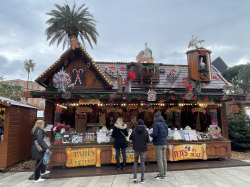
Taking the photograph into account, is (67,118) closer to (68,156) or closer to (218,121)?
(68,156)

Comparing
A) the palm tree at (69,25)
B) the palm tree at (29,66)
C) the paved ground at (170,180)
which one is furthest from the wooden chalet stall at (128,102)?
the palm tree at (29,66)

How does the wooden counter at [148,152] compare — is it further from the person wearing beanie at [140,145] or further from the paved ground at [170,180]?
the person wearing beanie at [140,145]

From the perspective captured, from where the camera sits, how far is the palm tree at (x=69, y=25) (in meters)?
15.8

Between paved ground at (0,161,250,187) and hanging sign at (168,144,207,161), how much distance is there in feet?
3.72

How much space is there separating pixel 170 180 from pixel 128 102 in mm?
5304

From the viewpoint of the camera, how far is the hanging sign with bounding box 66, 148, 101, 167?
22.8ft

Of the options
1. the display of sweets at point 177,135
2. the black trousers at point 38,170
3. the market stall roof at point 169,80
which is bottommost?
the black trousers at point 38,170

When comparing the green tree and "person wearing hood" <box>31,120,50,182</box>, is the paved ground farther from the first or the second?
the green tree

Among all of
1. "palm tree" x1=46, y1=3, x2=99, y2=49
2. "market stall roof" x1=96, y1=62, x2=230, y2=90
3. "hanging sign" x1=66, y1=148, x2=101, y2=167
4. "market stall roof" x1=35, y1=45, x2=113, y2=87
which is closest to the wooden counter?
"hanging sign" x1=66, y1=148, x2=101, y2=167

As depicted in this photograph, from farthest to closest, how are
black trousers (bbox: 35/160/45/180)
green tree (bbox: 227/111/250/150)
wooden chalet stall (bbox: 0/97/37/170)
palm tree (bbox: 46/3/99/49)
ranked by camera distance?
palm tree (bbox: 46/3/99/49) < green tree (bbox: 227/111/250/150) < wooden chalet stall (bbox: 0/97/37/170) < black trousers (bbox: 35/160/45/180)

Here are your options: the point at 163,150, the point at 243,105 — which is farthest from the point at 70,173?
the point at 243,105

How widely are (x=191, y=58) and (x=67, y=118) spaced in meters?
9.52

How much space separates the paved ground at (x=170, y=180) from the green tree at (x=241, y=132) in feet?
14.7

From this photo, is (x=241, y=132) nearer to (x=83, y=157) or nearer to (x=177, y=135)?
(x=177, y=135)
